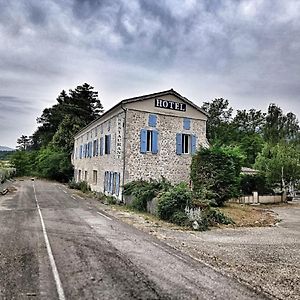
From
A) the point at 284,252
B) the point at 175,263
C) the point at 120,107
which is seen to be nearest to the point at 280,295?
the point at 175,263

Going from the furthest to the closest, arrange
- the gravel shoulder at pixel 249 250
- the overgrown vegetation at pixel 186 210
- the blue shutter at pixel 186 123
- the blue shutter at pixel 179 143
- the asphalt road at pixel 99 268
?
the blue shutter at pixel 186 123 → the blue shutter at pixel 179 143 → the overgrown vegetation at pixel 186 210 → the gravel shoulder at pixel 249 250 → the asphalt road at pixel 99 268

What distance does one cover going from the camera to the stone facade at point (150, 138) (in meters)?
21.6

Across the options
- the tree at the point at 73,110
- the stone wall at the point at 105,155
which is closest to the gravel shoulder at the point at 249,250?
the stone wall at the point at 105,155

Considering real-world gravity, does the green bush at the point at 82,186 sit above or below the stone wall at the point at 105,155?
below

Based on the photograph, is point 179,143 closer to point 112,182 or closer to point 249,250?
point 112,182

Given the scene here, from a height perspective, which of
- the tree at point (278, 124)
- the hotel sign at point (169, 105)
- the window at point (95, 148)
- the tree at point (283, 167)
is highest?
the tree at point (278, 124)

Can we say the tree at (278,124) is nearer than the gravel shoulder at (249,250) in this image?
No

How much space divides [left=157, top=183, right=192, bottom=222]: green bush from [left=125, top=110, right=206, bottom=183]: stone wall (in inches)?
265

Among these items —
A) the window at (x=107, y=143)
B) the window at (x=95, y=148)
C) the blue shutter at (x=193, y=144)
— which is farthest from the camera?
the window at (x=95, y=148)

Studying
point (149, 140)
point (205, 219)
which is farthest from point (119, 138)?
point (205, 219)

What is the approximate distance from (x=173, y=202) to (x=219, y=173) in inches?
245

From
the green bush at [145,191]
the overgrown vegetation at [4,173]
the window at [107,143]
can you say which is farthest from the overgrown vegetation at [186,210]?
the overgrown vegetation at [4,173]

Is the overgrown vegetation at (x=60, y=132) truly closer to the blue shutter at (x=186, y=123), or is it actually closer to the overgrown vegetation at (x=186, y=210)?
the blue shutter at (x=186, y=123)

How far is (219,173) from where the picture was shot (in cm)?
2005
